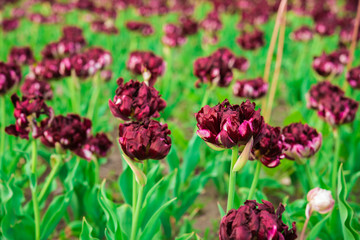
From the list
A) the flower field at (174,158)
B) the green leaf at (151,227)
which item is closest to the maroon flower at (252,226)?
the flower field at (174,158)

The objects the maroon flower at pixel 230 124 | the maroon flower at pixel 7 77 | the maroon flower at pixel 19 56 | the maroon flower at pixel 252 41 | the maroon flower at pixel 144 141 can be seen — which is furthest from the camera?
the maroon flower at pixel 252 41

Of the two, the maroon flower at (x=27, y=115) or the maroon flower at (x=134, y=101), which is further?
the maroon flower at (x=27, y=115)

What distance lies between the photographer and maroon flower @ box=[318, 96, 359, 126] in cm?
186

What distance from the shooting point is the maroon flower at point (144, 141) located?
1.20 m

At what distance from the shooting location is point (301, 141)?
1589 mm

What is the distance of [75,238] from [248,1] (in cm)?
544

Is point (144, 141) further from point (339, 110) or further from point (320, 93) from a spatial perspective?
point (320, 93)

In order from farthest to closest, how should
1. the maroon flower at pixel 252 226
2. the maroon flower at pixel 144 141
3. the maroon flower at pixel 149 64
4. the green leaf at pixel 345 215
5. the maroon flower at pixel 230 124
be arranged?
the maroon flower at pixel 149 64 < the green leaf at pixel 345 215 < the maroon flower at pixel 144 141 < the maroon flower at pixel 230 124 < the maroon flower at pixel 252 226

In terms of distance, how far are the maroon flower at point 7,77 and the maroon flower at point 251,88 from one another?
1.34m

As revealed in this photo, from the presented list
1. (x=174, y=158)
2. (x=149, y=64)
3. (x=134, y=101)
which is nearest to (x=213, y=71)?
(x=149, y=64)

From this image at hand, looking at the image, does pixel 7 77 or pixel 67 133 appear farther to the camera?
pixel 7 77

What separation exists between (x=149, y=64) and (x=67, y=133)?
0.82 m

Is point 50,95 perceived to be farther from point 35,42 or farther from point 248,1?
point 248,1

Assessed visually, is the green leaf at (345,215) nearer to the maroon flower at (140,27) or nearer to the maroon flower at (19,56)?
the maroon flower at (19,56)
